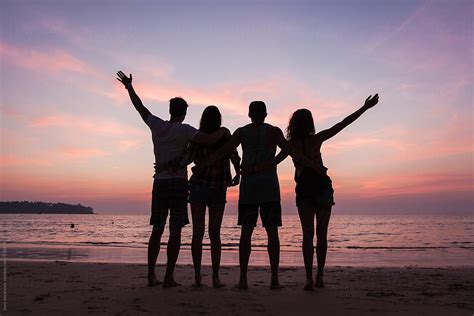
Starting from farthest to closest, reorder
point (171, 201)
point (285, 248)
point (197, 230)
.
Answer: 1. point (285, 248)
2. point (197, 230)
3. point (171, 201)

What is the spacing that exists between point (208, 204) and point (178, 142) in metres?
0.85

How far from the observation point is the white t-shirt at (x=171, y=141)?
17.3 ft

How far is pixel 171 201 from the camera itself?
205 inches

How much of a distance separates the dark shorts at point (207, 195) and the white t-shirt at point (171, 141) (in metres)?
0.23

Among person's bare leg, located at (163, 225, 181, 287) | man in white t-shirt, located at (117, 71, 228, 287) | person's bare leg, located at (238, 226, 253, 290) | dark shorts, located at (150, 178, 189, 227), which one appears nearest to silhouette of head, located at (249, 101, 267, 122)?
man in white t-shirt, located at (117, 71, 228, 287)

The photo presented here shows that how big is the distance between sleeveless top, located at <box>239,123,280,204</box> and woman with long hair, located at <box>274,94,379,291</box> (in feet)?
0.59

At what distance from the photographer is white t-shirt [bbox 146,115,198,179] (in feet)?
17.3

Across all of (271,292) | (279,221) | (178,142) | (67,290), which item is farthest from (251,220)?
(67,290)

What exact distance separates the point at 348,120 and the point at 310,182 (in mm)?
884

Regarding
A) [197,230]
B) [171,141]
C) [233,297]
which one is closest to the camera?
[233,297]

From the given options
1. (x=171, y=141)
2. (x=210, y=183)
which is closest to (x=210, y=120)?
(x=171, y=141)

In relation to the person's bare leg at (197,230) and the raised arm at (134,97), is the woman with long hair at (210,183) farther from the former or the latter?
the raised arm at (134,97)

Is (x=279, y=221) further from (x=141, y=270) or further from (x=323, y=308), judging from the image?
(x=141, y=270)

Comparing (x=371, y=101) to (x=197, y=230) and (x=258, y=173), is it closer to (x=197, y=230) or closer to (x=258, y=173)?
(x=258, y=173)
